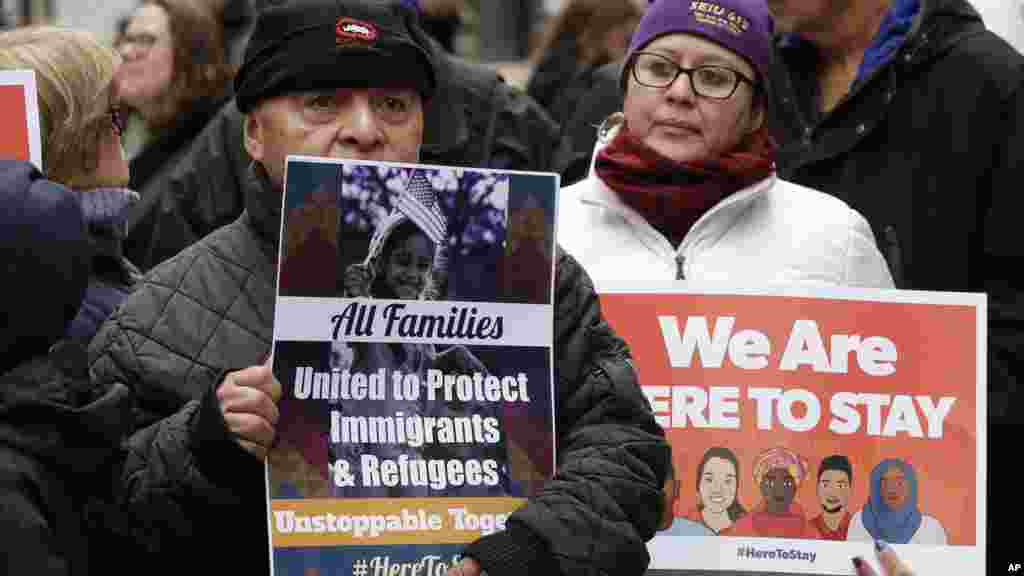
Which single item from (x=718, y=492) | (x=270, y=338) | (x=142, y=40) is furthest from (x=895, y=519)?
(x=142, y=40)

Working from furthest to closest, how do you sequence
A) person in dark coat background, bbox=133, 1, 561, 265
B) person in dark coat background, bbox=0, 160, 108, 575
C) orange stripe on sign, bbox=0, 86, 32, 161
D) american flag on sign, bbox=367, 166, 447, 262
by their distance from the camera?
person in dark coat background, bbox=133, 1, 561, 265
orange stripe on sign, bbox=0, 86, 32, 161
american flag on sign, bbox=367, 166, 447, 262
person in dark coat background, bbox=0, 160, 108, 575

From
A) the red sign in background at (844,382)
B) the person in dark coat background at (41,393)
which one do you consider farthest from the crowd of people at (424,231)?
the red sign in background at (844,382)

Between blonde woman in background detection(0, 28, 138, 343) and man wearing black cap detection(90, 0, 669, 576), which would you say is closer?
man wearing black cap detection(90, 0, 669, 576)

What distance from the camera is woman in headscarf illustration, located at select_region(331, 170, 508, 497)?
3.28 meters

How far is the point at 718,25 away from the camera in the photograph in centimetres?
479

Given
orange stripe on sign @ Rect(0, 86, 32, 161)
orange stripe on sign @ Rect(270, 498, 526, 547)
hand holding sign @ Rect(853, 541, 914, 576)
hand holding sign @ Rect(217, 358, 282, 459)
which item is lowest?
hand holding sign @ Rect(853, 541, 914, 576)

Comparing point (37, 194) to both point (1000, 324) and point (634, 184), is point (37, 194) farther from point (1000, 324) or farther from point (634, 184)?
point (1000, 324)

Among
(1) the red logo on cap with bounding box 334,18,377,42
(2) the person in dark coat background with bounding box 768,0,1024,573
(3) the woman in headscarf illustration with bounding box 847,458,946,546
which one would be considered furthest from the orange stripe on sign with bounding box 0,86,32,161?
(2) the person in dark coat background with bounding box 768,0,1024,573

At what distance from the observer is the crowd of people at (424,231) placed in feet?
10.0

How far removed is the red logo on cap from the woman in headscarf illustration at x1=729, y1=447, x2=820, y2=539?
49.4 inches

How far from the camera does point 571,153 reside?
19.8ft

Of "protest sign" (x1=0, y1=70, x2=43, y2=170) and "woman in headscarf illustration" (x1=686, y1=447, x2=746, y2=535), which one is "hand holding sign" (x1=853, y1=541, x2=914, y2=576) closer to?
"woman in headscarf illustration" (x1=686, y1=447, x2=746, y2=535)

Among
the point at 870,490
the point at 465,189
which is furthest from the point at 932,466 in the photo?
the point at 465,189

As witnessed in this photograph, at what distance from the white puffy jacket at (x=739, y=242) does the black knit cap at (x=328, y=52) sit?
1.09m
